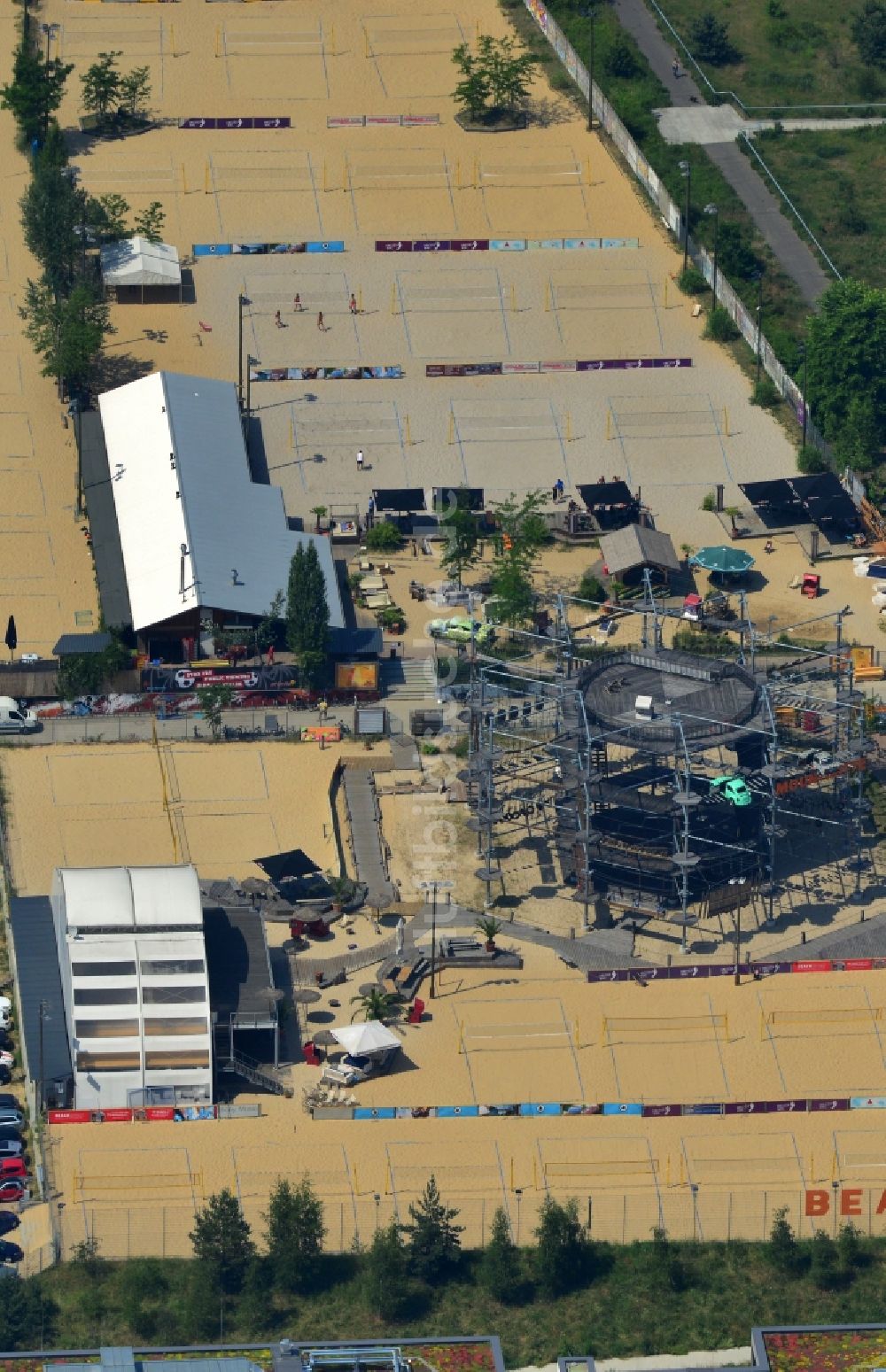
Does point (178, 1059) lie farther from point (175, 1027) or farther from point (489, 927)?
point (489, 927)

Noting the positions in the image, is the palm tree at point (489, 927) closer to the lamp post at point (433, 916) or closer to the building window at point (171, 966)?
the lamp post at point (433, 916)

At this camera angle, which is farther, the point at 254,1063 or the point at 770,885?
the point at 770,885

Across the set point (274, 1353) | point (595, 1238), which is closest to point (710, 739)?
point (595, 1238)

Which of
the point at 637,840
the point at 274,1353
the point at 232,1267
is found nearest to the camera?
the point at 274,1353

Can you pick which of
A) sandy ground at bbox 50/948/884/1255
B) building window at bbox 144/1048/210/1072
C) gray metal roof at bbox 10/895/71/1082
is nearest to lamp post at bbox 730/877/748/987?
sandy ground at bbox 50/948/884/1255

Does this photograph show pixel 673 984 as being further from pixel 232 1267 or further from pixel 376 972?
pixel 232 1267

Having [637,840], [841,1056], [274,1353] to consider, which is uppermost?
[637,840]

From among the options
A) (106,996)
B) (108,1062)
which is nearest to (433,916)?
(106,996)

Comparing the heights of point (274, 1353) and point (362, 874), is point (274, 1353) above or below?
below
